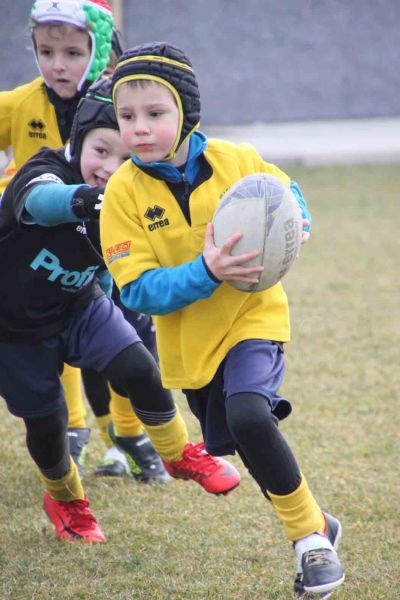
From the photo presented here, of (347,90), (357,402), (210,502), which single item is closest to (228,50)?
(347,90)

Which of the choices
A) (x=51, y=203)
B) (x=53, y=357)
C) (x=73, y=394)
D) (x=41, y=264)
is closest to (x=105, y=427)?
(x=73, y=394)

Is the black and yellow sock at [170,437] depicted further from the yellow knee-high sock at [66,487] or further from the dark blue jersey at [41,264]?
the dark blue jersey at [41,264]

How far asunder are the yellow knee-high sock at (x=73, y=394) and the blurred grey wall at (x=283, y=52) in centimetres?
1221

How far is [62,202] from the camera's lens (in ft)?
10.6

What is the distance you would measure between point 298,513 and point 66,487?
44.8 inches

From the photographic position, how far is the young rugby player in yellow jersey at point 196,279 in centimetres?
302

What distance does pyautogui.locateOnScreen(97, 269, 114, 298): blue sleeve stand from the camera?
3.96 metres

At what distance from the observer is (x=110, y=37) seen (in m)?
4.24

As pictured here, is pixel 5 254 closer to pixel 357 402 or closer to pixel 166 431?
pixel 166 431

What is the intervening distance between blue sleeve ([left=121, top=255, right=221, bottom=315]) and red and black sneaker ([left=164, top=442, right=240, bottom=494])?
0.91 metres

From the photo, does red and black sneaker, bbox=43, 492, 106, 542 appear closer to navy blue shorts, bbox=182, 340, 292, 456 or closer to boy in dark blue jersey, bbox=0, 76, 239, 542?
boy in dark blue jersey, bbox=0, 76, 239, 542

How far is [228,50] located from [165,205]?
13.8 meters

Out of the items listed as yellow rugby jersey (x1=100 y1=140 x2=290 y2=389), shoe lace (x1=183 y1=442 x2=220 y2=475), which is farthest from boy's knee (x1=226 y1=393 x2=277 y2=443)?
shoe lace (x1=183 y1=442 x2=220 y2=475)

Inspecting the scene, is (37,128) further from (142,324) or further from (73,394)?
(73,394)
